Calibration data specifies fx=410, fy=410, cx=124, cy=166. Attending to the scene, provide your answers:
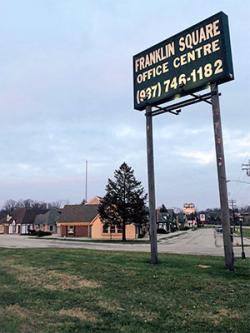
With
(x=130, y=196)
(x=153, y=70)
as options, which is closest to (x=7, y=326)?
(x=153, y=70)

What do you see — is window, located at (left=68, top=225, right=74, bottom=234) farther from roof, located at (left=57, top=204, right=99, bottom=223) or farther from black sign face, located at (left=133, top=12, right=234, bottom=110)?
black sign face, located at (left=133, top=12, right=234, bottom=110)

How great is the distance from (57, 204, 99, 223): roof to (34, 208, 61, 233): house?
72.1 feet

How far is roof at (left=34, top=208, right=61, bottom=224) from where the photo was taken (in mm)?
87188

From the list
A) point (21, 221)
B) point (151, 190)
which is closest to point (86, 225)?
point (21, 221)

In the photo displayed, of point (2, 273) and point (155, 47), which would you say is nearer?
point (2, 273)

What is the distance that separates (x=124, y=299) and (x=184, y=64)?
821 centimetres

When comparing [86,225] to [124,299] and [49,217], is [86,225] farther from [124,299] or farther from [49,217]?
[124,299]

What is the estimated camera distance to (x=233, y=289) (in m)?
8.62

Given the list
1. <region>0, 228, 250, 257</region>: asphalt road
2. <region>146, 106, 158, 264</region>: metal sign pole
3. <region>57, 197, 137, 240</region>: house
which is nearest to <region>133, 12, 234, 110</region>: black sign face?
<region>146, 106, 158, 264</region>: metal sign pole

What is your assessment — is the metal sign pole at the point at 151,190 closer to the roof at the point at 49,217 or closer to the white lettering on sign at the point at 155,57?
the white lettering on sign at the point at 155,57

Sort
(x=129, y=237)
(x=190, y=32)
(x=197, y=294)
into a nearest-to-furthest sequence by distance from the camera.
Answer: (x=197, y=294) → (x=190, y=32) → (x=129, y=237)

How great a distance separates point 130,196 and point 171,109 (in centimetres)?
3508

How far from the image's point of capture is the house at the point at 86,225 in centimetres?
5897

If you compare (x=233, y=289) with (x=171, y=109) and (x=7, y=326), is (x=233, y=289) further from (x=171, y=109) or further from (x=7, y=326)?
(x=171, y=109)
